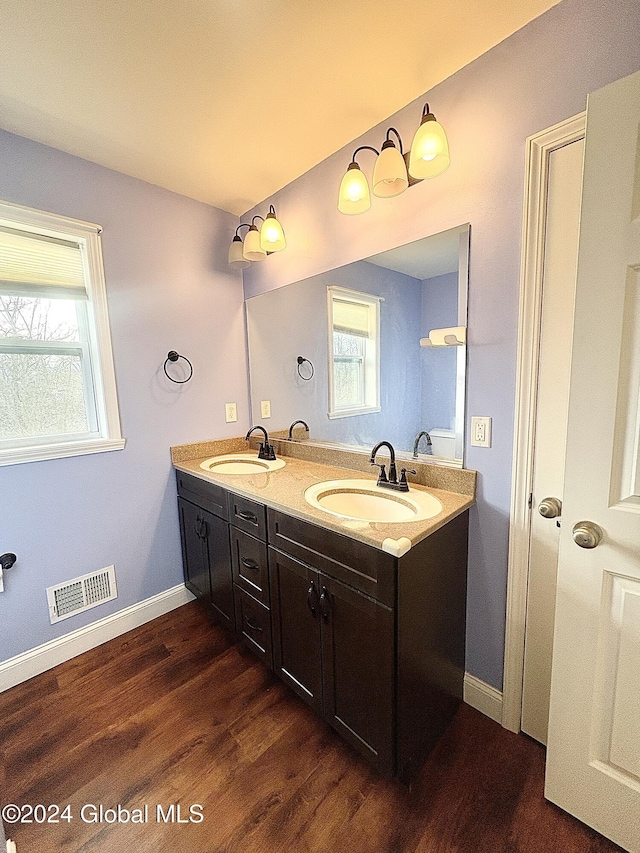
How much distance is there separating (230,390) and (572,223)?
191cm

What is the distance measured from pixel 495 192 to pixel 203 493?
1819 mm

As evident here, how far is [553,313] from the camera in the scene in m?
1.15

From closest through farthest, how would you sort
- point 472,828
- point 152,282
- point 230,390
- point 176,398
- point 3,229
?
1. point 472,828
2. point 3,229
3. point 152,282
4. point 176,398
5. point 230,390

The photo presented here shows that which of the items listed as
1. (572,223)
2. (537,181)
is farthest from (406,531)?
(537,181)

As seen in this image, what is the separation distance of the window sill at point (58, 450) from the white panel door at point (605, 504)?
1.99 m

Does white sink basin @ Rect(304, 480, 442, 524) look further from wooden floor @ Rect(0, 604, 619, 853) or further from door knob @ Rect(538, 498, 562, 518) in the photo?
wooden floor @ Rect(0, 604, 619, 853)

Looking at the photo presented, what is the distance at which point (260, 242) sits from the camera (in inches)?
74.0

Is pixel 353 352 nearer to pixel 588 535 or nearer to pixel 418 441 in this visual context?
pixel 418 441

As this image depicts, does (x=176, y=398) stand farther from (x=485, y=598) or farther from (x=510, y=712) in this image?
(x=510, y=712)

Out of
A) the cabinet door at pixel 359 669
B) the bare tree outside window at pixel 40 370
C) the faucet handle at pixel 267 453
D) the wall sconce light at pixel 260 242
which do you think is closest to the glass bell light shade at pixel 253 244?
the wall sconce light at pixel 260 242

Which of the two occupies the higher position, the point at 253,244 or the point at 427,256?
the point at 253,244

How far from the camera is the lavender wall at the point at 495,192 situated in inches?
40.2

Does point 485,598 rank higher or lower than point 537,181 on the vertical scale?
lower

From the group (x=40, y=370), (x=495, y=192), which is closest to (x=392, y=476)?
(x=495, y=192)
